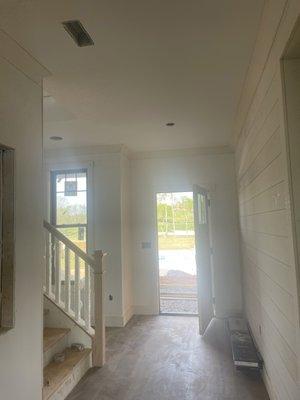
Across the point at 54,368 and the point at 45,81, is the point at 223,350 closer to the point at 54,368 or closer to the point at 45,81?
the point at 54,368

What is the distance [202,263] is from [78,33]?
10.8ft

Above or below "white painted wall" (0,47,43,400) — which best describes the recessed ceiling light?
above

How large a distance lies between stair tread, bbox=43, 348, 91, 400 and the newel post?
0.38 ft

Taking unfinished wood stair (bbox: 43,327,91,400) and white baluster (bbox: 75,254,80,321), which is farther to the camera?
white baluster (bbox: 75,254,80,321)

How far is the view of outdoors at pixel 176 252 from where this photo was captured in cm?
540

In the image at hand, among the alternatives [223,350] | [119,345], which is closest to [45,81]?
[119,345]

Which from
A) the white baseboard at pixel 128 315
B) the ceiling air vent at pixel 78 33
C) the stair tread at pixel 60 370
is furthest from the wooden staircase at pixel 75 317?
the ceiling air vent at pixel 78 33

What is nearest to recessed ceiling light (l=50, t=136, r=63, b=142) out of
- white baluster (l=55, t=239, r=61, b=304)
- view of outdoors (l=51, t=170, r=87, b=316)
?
view of outdoors (l=51, t=170, r=87, b=316)

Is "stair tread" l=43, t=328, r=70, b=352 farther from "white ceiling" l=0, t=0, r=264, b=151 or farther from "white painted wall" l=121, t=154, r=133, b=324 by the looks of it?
"white ceiling" l=0, t=0, r=264, b=151

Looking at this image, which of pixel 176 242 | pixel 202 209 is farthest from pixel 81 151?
pixel 176 242

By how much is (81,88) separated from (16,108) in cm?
79

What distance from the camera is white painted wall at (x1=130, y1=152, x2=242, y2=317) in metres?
4.62

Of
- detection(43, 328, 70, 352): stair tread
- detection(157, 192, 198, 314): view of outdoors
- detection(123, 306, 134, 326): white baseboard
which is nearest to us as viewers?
detection(43, 328, 70, 352): stair tread

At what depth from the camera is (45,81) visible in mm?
2477
